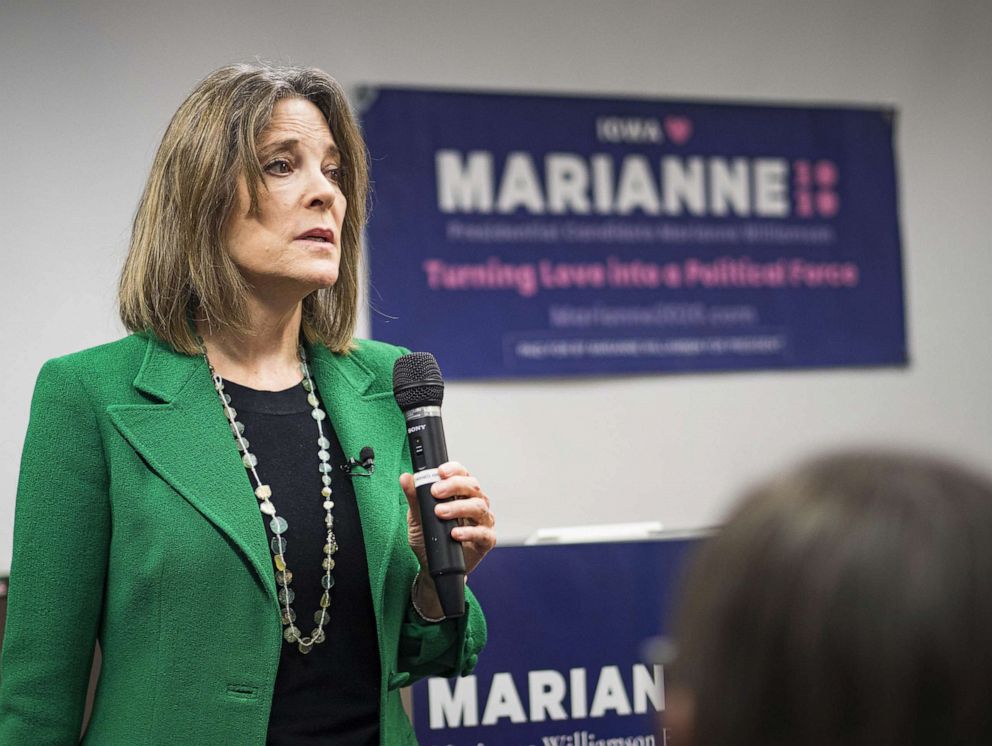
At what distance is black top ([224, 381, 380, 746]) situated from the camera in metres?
1.44

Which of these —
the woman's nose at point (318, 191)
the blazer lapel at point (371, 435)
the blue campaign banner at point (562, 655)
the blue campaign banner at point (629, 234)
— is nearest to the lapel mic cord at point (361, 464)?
the blazer lapel at point (371, 435)

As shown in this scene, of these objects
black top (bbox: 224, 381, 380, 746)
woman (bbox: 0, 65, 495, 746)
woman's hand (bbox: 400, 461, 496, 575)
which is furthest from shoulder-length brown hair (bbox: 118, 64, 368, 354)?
woman's hand (bbox: 400, 461, 496, 575)

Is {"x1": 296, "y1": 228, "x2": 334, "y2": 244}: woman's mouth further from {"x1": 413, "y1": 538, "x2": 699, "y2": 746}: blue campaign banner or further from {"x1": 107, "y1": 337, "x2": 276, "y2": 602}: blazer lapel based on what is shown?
{"x1": 413, "y1": 538, "x2": 699, "y2": 746}: blue campaign banner

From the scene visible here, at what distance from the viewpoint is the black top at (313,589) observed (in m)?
1.44

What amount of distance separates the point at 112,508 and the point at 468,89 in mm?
2512

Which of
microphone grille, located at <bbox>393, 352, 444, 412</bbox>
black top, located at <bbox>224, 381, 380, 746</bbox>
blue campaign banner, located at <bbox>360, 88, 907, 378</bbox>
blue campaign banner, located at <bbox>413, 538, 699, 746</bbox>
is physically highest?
blue campaign banner, located at <bbox>360, 88, 907, 378</bbox>

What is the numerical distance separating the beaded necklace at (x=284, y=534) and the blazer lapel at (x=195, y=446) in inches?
1.0

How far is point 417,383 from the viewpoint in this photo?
1508 mm

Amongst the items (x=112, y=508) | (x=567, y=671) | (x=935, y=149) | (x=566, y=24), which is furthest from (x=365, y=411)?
(x=935, y=149)

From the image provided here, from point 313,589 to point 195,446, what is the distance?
24cm

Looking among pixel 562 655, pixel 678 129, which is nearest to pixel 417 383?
pixel 562 655

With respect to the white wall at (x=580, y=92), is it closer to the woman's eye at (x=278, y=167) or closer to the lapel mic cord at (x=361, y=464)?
the woman's eye at (x=278, y=167)

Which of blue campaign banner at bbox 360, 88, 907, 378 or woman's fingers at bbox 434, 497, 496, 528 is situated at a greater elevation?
blue campaign banner at bbox 360, 88, 907, 378

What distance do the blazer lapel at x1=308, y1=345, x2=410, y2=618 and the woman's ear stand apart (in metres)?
0.92
